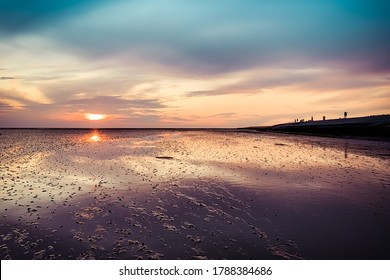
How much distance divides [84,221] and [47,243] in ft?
6.42

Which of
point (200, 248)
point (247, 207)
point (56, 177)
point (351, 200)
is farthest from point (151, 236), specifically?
point (56, 177)

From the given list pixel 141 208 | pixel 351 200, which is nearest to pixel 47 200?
pixel 141 208

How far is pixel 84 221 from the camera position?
1005 cm

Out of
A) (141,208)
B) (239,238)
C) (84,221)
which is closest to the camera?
(239,238)

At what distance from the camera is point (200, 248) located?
308 inches

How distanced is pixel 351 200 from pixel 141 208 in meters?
10.7

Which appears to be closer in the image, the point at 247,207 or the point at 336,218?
the point at 336,218

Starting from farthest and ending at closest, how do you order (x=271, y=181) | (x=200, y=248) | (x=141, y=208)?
(x=271, y=181), (x=141, y=208), (x=200, y=248)

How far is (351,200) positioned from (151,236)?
10.4 metres

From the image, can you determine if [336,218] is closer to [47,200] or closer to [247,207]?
[247,207]
